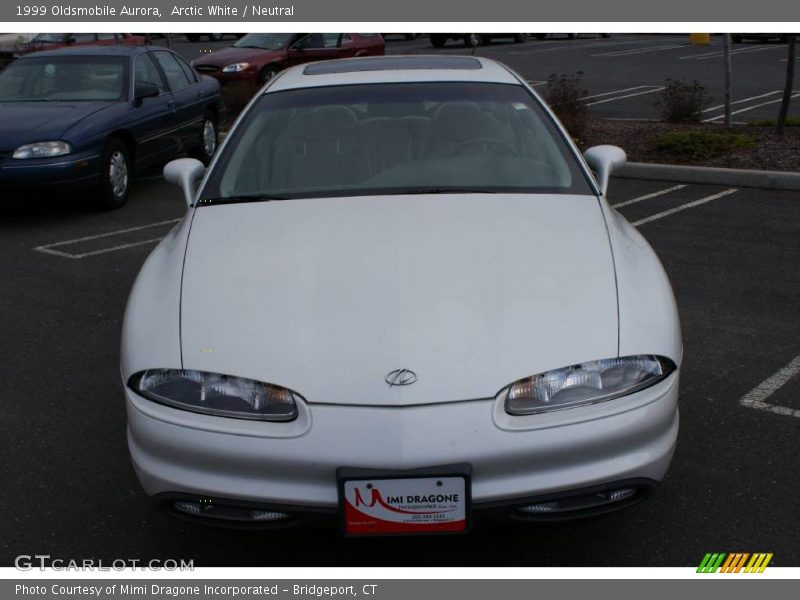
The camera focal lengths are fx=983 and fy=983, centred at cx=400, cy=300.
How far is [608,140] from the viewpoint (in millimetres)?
11766

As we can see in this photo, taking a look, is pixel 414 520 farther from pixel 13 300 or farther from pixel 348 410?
pixel 13 300

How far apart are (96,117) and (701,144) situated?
6.19 m

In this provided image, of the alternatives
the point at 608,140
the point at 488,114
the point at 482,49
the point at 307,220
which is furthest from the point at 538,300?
the point at 482,49

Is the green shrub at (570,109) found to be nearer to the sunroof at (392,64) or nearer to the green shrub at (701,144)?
the green shrub at (701,144)

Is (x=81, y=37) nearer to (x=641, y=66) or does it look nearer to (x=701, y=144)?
(x=641, y=66)

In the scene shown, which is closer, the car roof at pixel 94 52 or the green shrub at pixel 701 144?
the car roof at pixel 94 52

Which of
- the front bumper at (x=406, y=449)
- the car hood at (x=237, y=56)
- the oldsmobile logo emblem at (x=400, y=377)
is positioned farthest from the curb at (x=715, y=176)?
the car hood at (x=237, y=56)

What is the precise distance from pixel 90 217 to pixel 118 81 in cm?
161

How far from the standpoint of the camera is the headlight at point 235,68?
58.8ft

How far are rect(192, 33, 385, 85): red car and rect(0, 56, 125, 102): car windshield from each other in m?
7.90

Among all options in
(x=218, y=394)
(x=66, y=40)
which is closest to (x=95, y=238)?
(x=218, y=394)

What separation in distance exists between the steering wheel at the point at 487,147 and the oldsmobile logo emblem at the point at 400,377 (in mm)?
1672

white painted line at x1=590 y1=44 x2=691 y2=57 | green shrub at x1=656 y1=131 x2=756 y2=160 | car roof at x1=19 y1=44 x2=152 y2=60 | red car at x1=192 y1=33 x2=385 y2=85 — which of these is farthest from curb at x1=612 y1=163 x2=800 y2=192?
white painted line at x1=590 y1=44 x2=691 y2=57

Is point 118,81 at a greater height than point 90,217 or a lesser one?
greater
